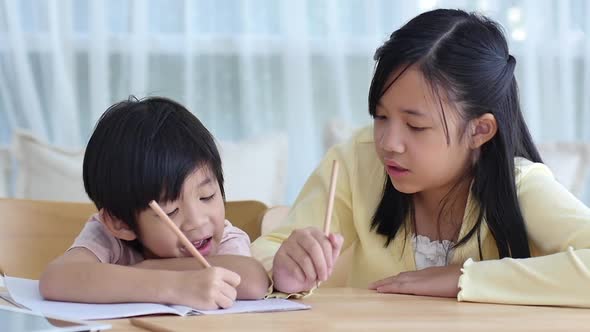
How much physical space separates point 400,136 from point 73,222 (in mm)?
707

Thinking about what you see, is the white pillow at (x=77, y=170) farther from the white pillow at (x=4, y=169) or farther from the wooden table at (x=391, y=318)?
the wooden table at (x=391, y=318)

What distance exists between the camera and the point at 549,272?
1289 millimetres

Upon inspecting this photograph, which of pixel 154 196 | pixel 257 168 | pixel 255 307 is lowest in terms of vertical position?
pixel 257 168

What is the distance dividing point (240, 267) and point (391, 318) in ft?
0.91

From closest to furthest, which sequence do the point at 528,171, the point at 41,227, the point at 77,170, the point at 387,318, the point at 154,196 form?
1. the point at 387,318
2. the point at 154,196
3. the point at 528,171
4. the point at 41,227
5. the point at 77,170

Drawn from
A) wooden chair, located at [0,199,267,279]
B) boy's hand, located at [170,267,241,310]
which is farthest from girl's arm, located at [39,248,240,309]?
wooden chair, located at [0,199,267,279]

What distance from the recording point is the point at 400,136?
1.42 m

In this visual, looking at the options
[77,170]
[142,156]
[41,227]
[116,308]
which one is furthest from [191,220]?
[77,170]

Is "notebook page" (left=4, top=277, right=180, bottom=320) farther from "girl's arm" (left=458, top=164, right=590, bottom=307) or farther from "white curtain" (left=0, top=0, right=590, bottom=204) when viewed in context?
"white curtain" (left=0, top=0, right=590, bottom=204)

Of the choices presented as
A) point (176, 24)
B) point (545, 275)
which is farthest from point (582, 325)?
point (176, 24)

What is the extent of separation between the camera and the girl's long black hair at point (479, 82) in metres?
1.48

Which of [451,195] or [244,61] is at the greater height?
[244,61]

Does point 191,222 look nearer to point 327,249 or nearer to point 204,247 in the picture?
point 204,247

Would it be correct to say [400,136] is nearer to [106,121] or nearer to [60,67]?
[106,121]
